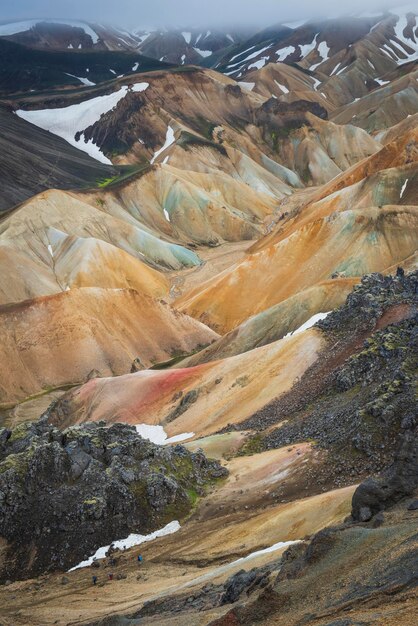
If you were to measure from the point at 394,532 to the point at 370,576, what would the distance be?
2.60 meters

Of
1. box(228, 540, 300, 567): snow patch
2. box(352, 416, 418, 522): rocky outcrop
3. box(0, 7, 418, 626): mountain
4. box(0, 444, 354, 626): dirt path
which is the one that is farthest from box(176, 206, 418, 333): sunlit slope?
box(352, 416, 418, 522): rocky outcrop

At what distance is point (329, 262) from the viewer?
99.6 metres

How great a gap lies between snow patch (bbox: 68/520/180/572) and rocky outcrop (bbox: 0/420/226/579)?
1.23 ft

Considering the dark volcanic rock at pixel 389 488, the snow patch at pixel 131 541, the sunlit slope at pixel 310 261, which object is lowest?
the sunlit slope at pixel 310 261

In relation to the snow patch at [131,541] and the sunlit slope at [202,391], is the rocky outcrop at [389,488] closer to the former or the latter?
the snow patch at [131,541]

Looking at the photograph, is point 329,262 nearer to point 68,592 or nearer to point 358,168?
point 358,168

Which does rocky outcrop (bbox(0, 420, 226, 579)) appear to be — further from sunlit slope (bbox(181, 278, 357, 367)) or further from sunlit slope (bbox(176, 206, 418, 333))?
sunlit slope (bbox(176, 206, 418, 333))

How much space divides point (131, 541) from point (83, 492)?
3.94m

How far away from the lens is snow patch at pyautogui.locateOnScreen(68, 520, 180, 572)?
Answer: 117 ft

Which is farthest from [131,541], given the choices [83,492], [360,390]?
[360,390]

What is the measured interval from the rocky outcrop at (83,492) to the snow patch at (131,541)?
38 centimetres

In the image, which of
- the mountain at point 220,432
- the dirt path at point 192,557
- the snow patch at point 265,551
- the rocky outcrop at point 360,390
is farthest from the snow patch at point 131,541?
the snow patch at point 265,551

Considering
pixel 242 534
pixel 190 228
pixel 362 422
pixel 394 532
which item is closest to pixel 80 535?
pixel 242 534

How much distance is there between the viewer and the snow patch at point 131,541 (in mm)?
35719
